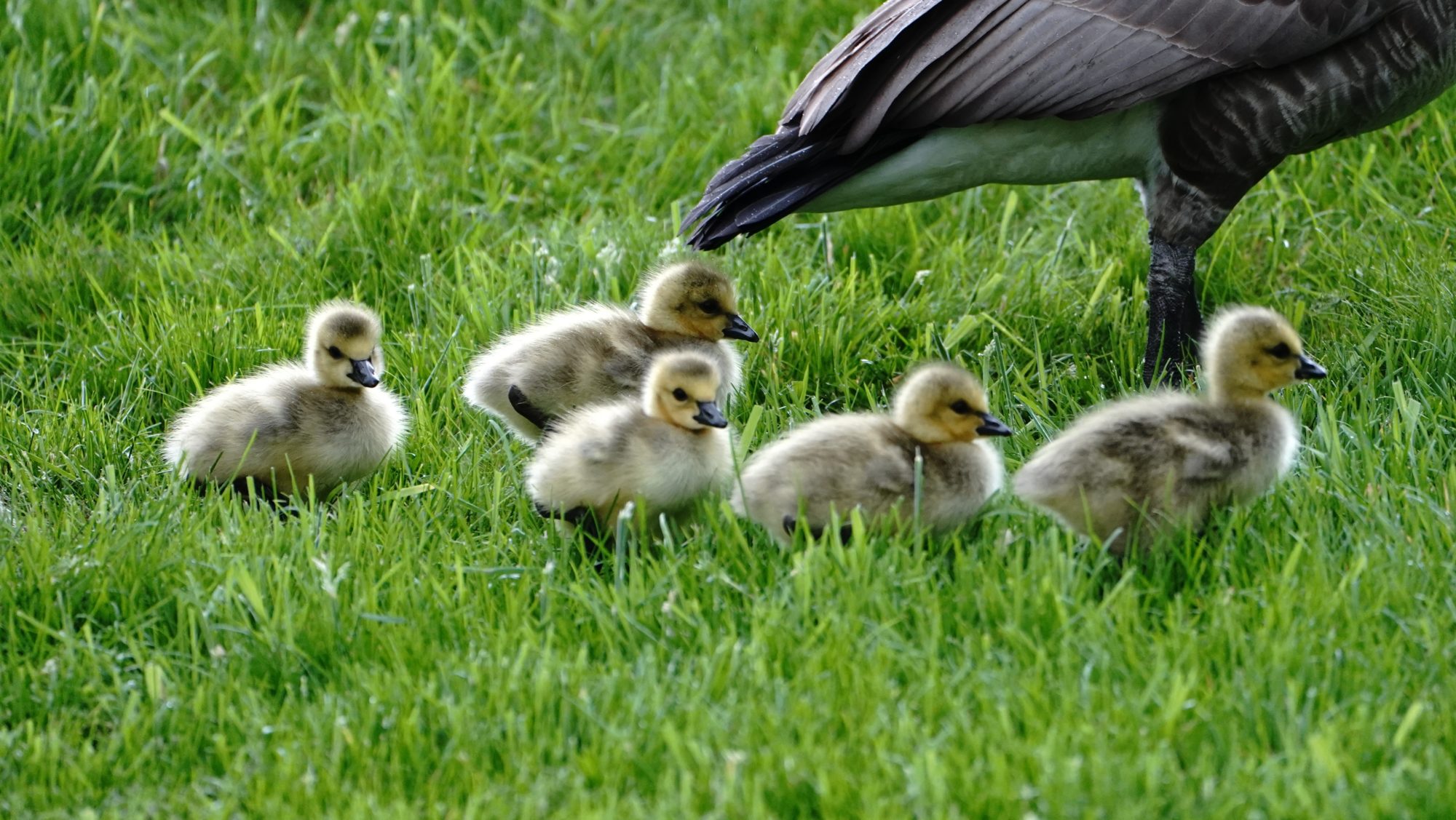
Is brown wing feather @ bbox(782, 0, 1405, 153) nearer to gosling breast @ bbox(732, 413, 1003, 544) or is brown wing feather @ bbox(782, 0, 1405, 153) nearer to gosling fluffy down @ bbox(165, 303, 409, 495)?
gosling breast @ bbox(732, 413, 1003, 544)

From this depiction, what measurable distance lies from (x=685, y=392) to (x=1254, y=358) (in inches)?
56.4

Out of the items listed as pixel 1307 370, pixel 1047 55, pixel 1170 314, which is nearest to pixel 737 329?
pixel 1047 55

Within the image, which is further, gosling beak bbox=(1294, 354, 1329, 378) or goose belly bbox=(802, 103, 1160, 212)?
goose belly bbox=(802, 103, 1160, 212)

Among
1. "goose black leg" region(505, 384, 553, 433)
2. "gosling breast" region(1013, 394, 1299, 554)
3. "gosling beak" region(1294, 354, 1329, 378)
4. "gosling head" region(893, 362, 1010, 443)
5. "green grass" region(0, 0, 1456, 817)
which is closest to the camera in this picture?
"green grass" region(0, 0, 1456, 817)

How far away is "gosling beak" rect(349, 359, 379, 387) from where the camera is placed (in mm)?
4512

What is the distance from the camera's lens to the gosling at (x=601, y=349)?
4684mm

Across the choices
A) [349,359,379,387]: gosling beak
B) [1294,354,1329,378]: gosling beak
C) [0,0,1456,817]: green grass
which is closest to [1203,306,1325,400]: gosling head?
[1294,354,1329,378]: gosling beak

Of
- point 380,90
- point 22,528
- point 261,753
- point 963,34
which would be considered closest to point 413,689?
point 261,753

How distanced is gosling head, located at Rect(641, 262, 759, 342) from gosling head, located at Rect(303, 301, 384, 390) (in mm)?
838

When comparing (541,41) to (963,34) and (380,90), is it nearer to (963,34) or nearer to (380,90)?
(380,90)

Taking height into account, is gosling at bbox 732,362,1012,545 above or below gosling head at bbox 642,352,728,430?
below

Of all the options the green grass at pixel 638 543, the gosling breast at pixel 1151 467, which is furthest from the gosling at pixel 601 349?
the gosling breast at pixel 1151 467

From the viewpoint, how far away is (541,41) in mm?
7996

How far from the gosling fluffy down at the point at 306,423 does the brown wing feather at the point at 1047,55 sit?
161cm
